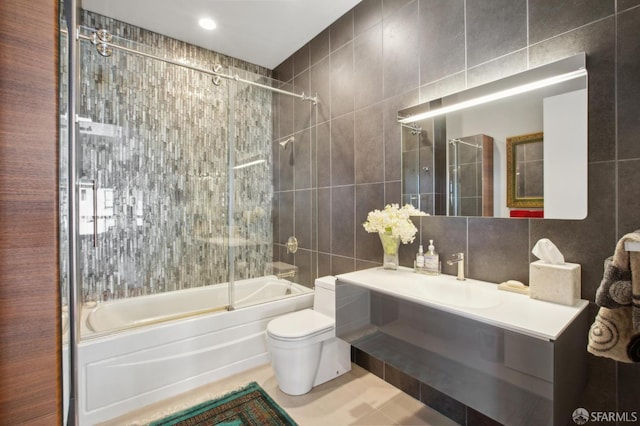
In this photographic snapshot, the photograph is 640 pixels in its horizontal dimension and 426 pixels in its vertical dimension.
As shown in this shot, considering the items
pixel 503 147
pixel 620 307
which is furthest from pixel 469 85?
pixel 620 307

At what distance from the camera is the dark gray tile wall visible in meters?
1.24

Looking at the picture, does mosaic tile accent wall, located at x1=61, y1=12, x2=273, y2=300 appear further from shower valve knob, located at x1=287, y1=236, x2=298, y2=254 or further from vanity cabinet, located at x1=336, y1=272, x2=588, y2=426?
vanity cabinet, located at x1=336, y1=272, x2=588, y2=426

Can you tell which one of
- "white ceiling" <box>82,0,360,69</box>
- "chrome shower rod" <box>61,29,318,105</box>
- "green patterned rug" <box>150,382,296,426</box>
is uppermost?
"white ceiling" <box>82,0,360,69</box>

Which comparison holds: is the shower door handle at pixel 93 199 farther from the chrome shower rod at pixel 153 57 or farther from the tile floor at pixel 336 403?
the tile floor at pixel 336 403

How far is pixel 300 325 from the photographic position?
6.82ft

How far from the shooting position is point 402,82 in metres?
2.09

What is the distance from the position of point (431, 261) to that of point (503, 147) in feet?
2.51

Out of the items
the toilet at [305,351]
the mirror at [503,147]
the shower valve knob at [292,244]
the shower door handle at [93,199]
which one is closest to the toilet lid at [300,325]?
the toilet at [305,351]

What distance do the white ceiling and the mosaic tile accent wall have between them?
187 mm

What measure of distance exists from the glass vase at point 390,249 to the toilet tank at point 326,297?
17.9 inches

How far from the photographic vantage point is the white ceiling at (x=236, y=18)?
95.2 inches

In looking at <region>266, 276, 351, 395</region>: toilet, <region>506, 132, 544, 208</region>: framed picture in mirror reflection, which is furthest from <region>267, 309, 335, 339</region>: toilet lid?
Result: <region>506, 132, 544, 208</region>: framed picture in mirror reflection

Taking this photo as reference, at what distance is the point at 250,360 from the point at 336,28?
9.57ft

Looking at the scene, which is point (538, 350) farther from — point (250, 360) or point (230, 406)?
point (250, 360)
